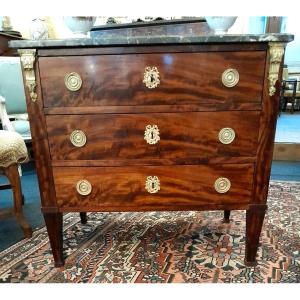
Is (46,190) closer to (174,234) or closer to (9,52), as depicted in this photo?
(174,234)

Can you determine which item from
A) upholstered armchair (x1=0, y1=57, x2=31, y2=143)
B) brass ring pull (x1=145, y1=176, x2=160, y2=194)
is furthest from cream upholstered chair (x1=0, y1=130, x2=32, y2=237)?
upholstered armchair (x1=0, y1=57, x2=31, y2=143)

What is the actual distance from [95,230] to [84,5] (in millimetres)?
1491

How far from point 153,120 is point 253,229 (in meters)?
0.66

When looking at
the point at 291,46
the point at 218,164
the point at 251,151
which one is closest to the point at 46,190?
the point at 218,164

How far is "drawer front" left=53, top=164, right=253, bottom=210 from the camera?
1134mm

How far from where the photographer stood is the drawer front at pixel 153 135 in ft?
3.51

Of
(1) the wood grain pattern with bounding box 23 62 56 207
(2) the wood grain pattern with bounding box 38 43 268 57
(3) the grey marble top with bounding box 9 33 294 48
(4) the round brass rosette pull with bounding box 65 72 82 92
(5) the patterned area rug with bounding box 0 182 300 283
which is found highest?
(3) the grey marble top with bounding box 9 33 294 48

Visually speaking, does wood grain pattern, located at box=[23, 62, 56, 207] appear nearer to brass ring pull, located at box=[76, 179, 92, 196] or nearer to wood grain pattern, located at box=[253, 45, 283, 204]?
brass ring pull, located at box=[76, 179, 92, 196]

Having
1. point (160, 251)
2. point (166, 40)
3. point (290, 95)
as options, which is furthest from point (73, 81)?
point (290, 95)

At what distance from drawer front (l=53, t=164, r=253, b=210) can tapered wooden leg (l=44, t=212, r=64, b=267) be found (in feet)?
0.34

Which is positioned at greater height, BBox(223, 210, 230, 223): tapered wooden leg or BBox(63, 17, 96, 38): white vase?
BBox(63, 17, 96, 38): white vase

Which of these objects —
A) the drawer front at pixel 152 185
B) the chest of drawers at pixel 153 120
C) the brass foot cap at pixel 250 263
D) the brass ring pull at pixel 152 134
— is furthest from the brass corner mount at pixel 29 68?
the brass foot cap at pixel 250 263

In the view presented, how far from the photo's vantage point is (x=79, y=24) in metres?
1.12

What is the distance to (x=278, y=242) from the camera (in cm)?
149
